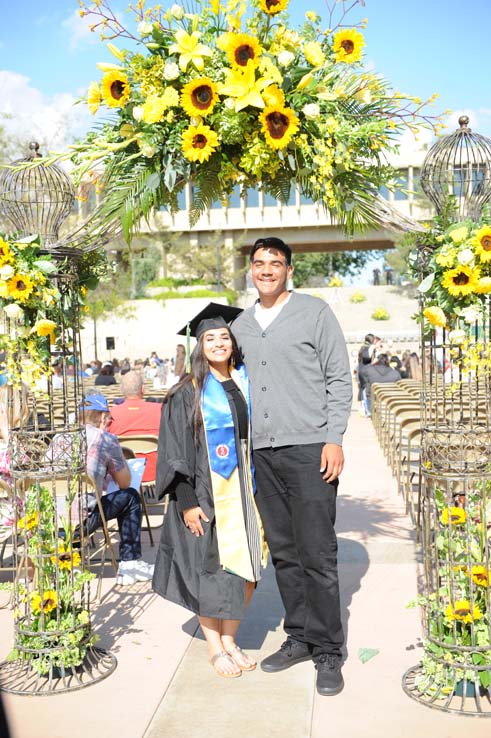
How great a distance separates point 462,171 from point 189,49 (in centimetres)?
141

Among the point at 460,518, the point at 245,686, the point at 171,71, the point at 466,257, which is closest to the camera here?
the point at 466,257

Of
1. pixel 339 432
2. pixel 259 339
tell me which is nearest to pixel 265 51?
pixel 259 339

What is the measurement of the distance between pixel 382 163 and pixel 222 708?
9.00 feet

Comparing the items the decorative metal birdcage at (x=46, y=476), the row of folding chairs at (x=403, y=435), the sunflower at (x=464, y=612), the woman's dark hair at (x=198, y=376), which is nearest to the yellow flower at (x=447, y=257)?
the woman's dark hair at (x=198, y=376)

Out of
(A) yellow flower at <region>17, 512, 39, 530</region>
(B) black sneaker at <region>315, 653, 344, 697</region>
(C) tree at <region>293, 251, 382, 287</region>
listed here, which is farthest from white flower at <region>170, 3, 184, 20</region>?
(C) tree at <region>293, 251, 382, 287</region>

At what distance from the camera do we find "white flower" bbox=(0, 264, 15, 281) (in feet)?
12.3

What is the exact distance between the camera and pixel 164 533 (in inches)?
165

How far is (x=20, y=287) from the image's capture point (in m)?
3.84

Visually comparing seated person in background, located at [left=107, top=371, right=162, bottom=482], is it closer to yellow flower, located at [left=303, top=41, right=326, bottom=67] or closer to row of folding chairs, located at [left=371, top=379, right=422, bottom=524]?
row of folding chairs, located at [left=371, top=379, right=422, bottom=524]

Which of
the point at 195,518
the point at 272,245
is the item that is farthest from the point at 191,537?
the point at 272,245

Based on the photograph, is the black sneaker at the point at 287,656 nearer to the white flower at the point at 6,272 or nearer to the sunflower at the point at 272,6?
the white flower at the point at 6,272

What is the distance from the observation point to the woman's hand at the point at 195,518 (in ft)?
13.1

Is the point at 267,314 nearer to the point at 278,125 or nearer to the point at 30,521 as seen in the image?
the point at 278,125

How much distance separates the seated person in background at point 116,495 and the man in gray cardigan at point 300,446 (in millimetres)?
1647
